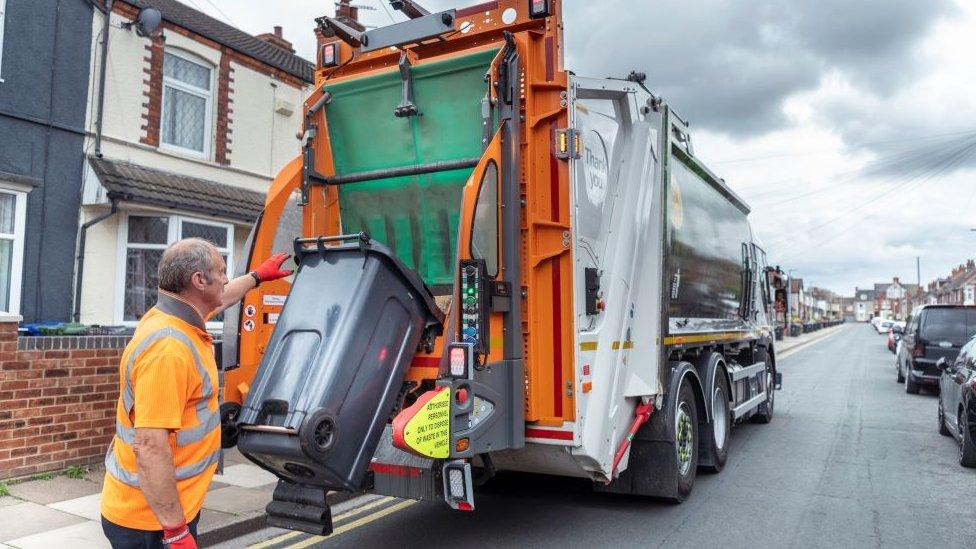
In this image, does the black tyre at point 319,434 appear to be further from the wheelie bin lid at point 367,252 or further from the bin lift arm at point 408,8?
the bin lift arm at point 408,8

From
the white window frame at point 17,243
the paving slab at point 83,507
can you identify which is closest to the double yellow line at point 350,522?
the paving slab at point 83,507

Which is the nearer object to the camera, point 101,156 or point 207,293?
point 207,293

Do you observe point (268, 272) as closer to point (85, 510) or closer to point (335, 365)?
point (335, 365)

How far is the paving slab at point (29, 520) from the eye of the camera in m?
4.98

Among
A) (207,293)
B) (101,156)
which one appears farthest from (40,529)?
(101,156)

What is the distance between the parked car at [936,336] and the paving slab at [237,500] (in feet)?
41.1

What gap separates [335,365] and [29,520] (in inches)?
127

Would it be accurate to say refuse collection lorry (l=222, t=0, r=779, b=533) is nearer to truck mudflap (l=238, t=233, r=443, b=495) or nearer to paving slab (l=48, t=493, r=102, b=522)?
truck mudflap (l=238, t=233, r=443, b=495)

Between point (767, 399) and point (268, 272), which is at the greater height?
point (268, 272)

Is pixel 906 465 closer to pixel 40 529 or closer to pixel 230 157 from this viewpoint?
pixel 40 529

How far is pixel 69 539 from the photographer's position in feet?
16.0

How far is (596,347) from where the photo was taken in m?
4.71

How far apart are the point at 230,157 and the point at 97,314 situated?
3432 millimetres

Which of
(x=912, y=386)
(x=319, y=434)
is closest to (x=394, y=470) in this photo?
(x=319, y=434)
